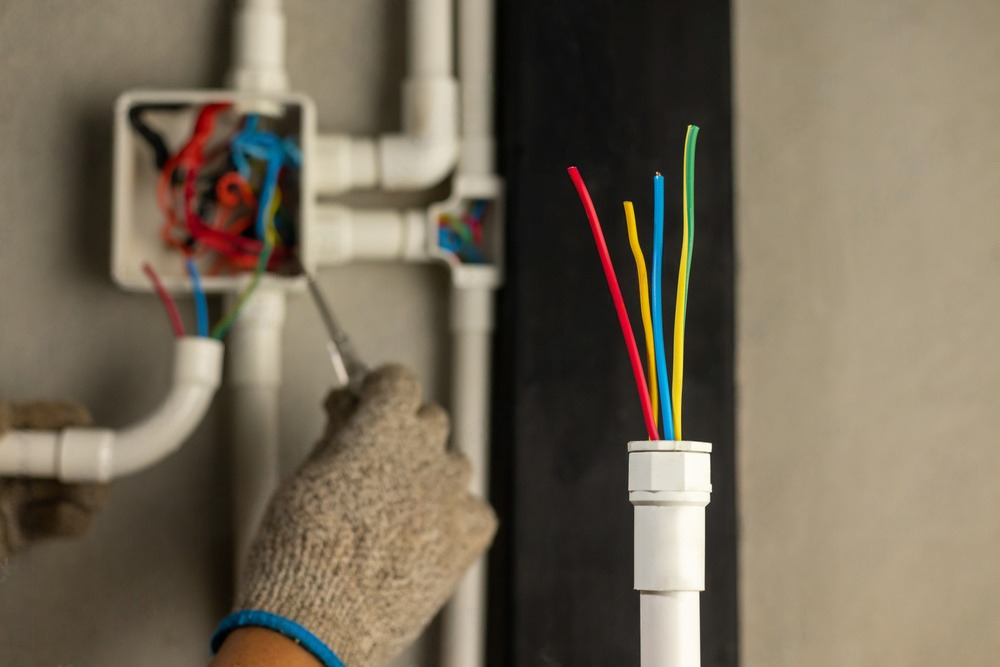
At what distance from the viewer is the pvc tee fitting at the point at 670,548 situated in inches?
15.5

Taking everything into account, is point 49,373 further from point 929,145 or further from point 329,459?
point 929,145

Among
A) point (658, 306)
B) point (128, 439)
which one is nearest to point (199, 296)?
point (128, 439)

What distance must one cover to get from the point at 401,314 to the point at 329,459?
0.87 ft

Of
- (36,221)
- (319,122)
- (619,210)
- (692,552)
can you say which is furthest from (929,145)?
(36,221)

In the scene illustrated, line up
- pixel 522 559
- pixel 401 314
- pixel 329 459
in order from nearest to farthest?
pixel 329 459, pixel 522 559, pixel 401 314

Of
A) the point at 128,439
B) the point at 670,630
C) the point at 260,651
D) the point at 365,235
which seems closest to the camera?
the point at 670,630

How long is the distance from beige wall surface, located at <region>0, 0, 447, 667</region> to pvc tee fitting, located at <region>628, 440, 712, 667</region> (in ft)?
2.30

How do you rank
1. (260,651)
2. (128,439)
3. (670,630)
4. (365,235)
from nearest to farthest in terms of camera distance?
(670,630)
(260,651)
(128,439)
(365,235)

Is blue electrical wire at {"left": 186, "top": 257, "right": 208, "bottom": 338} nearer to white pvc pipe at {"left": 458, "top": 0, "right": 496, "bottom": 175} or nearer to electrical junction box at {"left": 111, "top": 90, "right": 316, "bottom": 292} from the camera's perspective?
electrical junction box at {"left": 111, "top": 90, "right": 316, "bottom": 292}

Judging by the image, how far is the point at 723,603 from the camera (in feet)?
3.18

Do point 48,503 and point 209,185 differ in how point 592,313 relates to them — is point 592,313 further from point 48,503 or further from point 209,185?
point 48,503

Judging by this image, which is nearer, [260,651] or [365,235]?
[260,651]

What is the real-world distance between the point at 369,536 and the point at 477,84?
0.52 m

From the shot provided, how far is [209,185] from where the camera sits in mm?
1041
